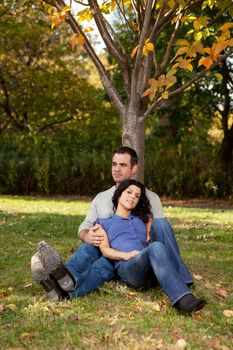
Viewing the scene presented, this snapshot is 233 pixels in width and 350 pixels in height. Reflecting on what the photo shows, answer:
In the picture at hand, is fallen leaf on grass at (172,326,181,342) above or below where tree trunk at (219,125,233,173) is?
below

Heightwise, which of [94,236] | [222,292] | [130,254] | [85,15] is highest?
[85,15]

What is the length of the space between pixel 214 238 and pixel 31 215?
4244 millimetres

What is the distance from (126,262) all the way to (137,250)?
22 cm

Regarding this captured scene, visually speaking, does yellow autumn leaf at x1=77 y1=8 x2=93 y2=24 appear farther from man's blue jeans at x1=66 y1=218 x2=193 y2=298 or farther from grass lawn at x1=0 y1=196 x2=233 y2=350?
grass lawn at x1=0 y1=196 x2=233 y2=350

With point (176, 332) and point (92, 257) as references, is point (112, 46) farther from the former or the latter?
point (176, 332)

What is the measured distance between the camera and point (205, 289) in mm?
5445

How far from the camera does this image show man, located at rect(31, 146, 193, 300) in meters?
4.77

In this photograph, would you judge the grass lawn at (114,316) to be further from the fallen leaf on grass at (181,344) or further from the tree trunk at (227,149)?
the tree trunk at (227,149)

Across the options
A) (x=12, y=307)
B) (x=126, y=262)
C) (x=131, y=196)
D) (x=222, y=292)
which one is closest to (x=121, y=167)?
(x=131, y=196)

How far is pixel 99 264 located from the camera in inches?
209

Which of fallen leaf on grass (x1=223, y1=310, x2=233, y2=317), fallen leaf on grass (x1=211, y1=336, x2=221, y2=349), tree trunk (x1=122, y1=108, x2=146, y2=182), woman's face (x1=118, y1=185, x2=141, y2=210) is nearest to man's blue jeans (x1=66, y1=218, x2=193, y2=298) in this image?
woman's face (x1=118, y1=185, x2=141, y2=210)

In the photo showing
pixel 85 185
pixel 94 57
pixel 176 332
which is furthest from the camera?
pixel 85 185

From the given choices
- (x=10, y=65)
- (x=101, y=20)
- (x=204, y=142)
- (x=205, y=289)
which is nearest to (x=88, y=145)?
(x=204, y=142)

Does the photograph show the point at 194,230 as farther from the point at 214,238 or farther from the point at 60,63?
the point at 60,63
